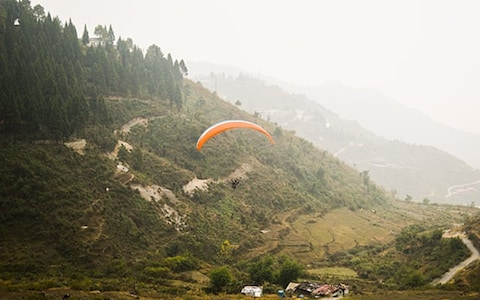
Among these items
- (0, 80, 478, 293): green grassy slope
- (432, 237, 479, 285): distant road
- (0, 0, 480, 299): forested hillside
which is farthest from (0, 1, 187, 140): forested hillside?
(432, 237, 479, 285): distant road

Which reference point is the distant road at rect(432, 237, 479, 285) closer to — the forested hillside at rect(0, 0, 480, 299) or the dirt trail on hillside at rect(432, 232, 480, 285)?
the dirt trail on hillside at rect(432, 232, 480, 285)

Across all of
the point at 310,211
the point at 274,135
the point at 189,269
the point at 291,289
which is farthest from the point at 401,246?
the point at 274,135

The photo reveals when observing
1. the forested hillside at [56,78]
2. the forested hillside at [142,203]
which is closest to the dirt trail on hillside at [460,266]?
the forested hillside at [142,203]

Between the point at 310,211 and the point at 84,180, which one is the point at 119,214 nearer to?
the point at 84,180

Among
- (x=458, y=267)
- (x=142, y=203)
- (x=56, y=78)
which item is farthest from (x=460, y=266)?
(x=56, y=78)

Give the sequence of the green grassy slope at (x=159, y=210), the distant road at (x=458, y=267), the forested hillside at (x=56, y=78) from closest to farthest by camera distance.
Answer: the green grassy slope at (x=159, y=210), the distant road at (x=458, y=267), the forested hillside at (x=56, y=78)

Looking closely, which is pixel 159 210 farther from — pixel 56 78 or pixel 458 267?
pixel 458 267

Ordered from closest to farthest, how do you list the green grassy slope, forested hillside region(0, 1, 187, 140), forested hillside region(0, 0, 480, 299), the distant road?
1. the green grassy slope
2. forested hillside region(0, 0, 480, 299)
3. the distant road
4. forested hillside region(0, 1, 187, 140)

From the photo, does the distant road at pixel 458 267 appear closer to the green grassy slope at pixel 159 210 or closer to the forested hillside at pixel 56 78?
the green grassy slope at pixel 159 210
